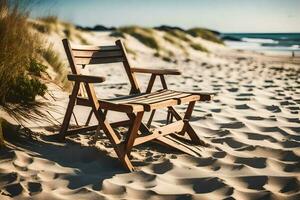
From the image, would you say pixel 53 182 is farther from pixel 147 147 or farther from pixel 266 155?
pixel 266 155

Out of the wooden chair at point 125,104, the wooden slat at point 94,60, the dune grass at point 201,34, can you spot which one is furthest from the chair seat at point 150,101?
the dune grass at point 201,34


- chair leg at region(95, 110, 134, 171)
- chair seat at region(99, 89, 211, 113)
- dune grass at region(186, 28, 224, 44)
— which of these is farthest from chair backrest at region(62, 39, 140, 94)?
dune grass at region(186, 28, 224, 44)

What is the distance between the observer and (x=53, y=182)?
2893 millimetres

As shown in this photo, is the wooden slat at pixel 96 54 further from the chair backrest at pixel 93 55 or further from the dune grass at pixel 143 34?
the dune grass at pixel 143 34

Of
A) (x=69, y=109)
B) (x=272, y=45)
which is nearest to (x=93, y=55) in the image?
(x=69, y=109)

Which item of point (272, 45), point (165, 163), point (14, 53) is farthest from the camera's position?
point (272, 45)

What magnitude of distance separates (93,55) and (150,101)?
1.01m

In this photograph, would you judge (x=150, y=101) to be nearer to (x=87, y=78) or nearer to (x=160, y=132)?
(x=160, y=132)

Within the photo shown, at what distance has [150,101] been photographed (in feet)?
10.9

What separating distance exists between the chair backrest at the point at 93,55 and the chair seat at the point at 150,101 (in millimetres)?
459

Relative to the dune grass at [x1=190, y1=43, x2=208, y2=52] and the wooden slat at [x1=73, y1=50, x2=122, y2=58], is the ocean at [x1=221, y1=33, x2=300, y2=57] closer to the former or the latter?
the dune grass at [x1=190, y1=43, x2=208, y2=52]

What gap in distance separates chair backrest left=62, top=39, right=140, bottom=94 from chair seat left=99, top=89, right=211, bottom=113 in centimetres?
46

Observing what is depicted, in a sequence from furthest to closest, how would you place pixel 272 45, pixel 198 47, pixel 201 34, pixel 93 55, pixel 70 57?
pixel 272 45, pixel 201 34, pixel 198 47, pixel 93 55, pixel 70 57

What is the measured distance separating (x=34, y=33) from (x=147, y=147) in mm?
2053
